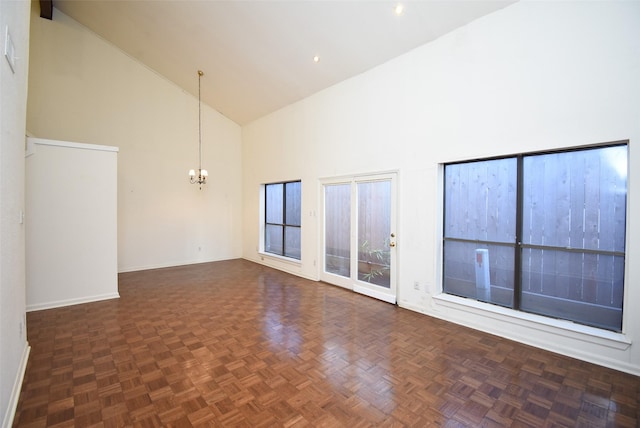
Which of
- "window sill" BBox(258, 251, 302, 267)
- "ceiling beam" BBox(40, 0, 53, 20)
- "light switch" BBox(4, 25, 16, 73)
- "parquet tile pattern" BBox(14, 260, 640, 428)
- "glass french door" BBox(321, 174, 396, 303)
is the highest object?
"ceiling beam" BBox(40, 0, 53, 20)

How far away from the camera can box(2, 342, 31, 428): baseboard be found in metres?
1.74

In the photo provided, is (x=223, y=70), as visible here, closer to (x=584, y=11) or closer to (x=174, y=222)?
(x=174, y=222)

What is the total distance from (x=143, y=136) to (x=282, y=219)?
140 inches

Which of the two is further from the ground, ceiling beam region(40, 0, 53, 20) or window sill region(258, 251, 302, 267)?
ceiling beam region(40, 0, 53, 20)

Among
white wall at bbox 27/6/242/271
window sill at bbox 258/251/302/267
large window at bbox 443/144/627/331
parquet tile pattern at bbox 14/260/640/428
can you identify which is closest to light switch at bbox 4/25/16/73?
parquet tile pattern at bbox 14/260/640/428

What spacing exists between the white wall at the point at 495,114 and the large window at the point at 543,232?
21cm

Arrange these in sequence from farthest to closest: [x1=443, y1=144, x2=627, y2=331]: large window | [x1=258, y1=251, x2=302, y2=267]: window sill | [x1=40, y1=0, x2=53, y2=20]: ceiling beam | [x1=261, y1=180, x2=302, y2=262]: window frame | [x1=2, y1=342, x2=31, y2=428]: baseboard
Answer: [x1=261, y1=180, x2=302, y2=262]: window frame → [x1=258, y1=251, x2=302, y2=267]: window sill → [x1=40, y1=0, x2=53, y2=20]: ceiling beam → [x1=443, y1=144, x2=627, y2=331]: large window → [x1=2, y1=342, x2=31, y2=428]: baseboard

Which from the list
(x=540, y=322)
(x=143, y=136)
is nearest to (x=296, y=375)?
(x=540, y=322)

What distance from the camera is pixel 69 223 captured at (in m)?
4.02

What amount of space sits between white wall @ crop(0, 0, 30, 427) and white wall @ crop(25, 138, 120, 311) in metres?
1.97

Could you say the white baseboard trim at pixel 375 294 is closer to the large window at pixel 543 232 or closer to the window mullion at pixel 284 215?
the large window at pixel 543 232

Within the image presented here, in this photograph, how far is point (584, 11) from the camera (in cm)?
256

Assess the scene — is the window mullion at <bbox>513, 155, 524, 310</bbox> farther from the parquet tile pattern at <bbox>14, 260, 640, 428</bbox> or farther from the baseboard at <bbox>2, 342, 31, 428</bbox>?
the baseboard at <bbox>2, 342, 31, 428</bbox>

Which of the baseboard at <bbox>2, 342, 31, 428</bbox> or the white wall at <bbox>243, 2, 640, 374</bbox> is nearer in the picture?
the baseboard at <bbox>2, 342, 31, 428</bbox>
